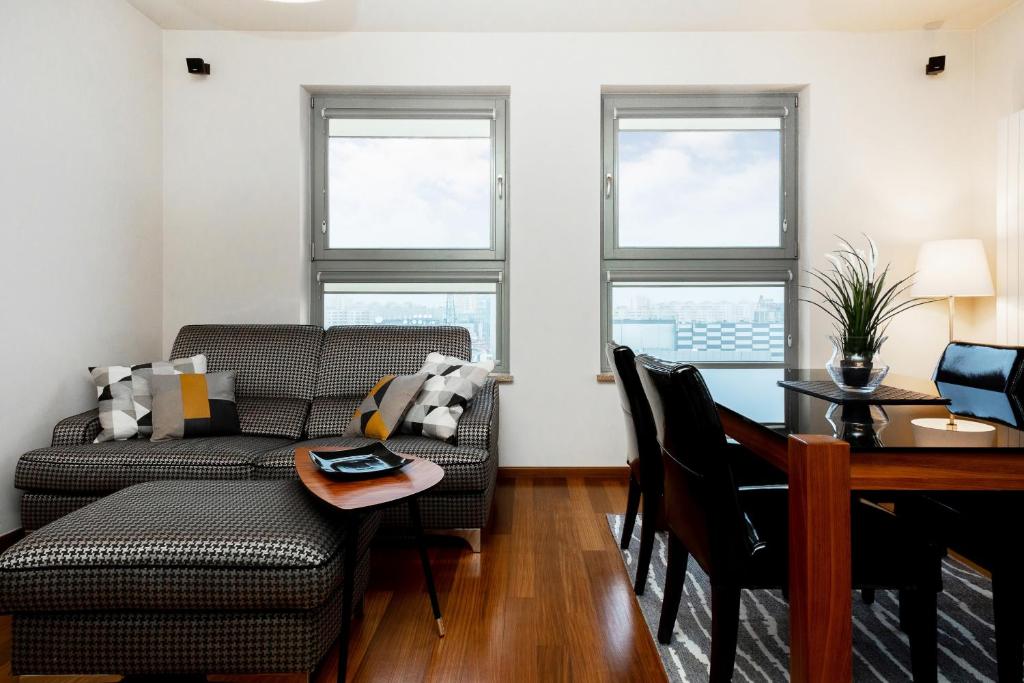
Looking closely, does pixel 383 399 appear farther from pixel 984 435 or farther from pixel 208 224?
pixel 984 435

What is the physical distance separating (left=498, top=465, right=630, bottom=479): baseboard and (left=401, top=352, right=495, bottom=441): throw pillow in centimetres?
100

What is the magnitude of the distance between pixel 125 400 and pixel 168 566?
5.00 feet

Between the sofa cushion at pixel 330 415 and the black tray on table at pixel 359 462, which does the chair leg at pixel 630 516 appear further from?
the sofa cushion at pixel 330 415

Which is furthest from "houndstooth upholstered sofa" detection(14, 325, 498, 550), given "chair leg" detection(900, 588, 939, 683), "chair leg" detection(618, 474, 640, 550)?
"chair leg" detection(900, 588, 939, 683)

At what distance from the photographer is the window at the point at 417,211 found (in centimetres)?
374

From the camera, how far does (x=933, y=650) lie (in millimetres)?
1385

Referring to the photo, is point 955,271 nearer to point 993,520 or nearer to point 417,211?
point 993,520

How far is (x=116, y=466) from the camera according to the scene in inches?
93.6

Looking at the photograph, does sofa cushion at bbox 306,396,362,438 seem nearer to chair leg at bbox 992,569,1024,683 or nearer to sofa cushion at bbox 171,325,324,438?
sofa cushion at bbox 171,325,324,438

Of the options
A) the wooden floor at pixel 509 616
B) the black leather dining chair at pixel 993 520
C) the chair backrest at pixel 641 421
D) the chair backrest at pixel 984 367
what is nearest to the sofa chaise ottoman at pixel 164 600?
the wooden floor at pixel 509 616

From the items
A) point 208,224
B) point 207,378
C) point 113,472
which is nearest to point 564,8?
point 208,224

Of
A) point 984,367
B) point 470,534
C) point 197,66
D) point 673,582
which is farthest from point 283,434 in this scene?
point 984,367

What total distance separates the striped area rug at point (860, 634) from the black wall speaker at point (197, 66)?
3.60 meters

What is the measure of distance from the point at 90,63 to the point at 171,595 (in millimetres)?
2840
